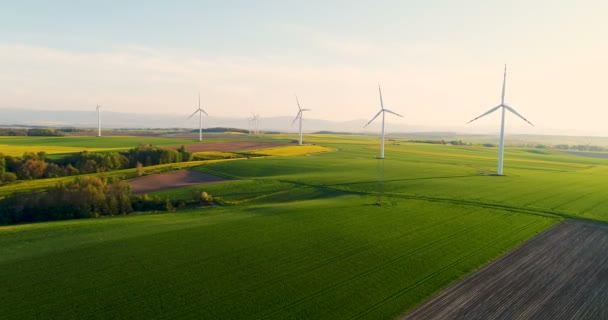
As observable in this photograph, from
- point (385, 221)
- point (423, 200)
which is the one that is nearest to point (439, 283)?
point (385, 221)

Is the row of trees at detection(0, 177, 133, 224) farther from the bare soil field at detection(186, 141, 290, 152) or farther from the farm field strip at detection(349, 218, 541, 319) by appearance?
the bare soil field at detection(186, 141, 290, 152)

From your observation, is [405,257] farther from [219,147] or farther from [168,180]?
[219,147]

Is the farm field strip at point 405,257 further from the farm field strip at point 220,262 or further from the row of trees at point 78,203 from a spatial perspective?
the row of trees at point 78,203

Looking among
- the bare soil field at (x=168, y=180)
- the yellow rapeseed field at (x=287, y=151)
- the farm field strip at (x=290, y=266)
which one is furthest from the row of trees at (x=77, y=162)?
the farm field strip at (x=290, y=266)

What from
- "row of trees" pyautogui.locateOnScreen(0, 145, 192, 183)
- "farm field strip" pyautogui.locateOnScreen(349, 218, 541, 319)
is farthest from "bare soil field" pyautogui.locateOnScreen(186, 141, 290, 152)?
"farm field strip" pyautogui.locateOnScreen(349, 218, 541, 319)

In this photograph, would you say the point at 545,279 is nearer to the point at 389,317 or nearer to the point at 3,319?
the point at 389,317

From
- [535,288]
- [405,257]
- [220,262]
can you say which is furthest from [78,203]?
[535,288]
